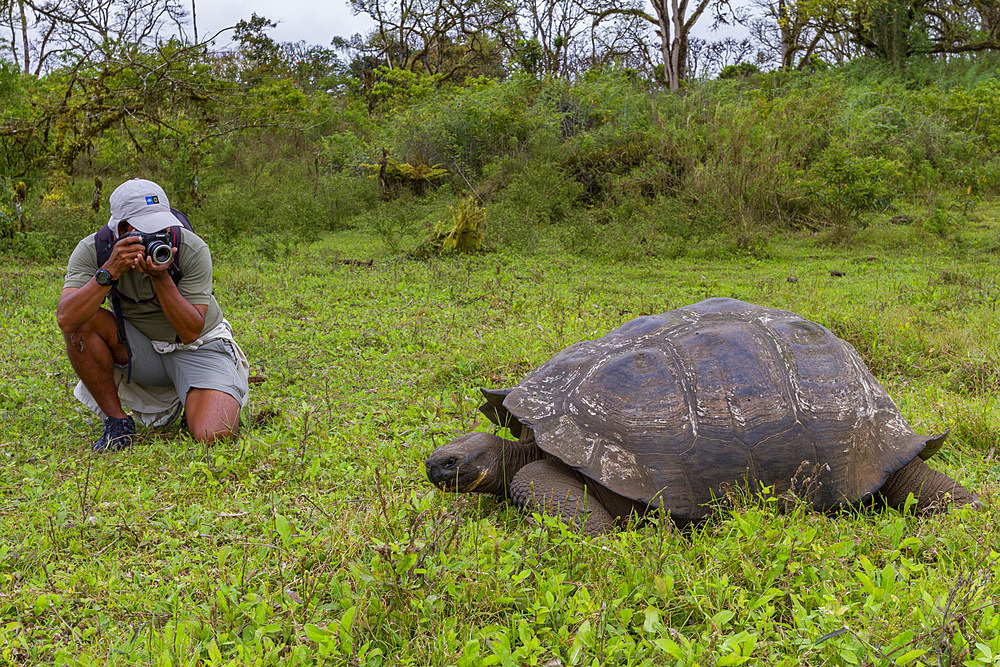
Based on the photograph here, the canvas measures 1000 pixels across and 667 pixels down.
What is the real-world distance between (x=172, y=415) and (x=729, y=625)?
2994 millimetres

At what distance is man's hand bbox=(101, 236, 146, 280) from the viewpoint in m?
3.28

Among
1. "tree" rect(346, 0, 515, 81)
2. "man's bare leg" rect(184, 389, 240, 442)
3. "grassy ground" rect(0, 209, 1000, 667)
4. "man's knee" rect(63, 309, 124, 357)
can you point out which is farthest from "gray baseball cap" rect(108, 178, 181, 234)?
"tree" rect(346, 0, 515, 81)

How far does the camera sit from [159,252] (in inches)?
132

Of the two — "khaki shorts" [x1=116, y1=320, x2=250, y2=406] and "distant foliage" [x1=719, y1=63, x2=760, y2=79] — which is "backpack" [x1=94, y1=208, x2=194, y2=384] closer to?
"khaki shorts" [x1=116, y1=320, x2=250, y2=406]

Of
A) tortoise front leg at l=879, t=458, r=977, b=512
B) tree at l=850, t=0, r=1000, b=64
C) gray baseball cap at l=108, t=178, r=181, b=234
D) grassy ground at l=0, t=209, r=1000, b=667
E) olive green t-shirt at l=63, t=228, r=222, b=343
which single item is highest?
tree at l=850, t=0, r=1000, b=64

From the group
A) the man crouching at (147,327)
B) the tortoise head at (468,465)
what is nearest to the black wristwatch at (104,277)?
the man crouching at (147,327)

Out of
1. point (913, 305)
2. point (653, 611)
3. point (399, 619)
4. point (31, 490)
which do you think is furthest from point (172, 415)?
point (913, 305)

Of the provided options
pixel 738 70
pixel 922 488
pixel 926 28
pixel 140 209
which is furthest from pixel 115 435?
pixel 738 70

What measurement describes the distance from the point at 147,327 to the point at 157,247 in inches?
22.1

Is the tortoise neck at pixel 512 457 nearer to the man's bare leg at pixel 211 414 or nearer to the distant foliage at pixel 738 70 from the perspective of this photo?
the man's bare leg at pixel 211 414

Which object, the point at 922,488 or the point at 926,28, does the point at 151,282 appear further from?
the point at 926,28

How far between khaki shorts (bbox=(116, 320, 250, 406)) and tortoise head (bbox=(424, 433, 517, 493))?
1582 mm

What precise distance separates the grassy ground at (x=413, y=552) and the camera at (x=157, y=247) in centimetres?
Result: 86

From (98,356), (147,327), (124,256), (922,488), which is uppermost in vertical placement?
(124,256)
